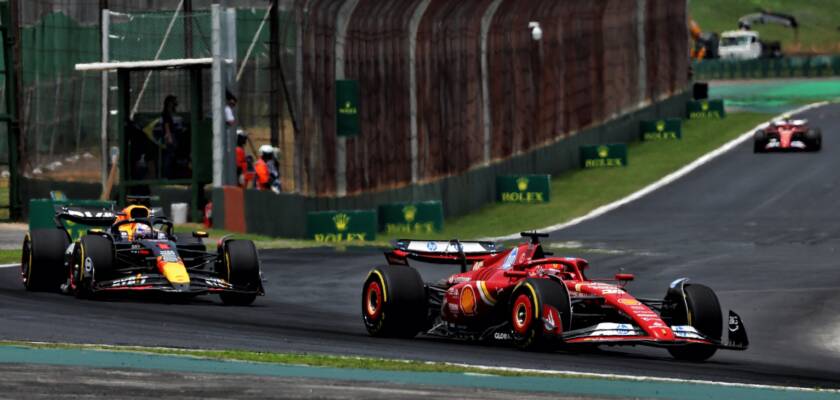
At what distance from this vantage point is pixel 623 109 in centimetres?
5406

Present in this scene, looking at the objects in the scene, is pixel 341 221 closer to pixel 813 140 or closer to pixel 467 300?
pixel 467 300

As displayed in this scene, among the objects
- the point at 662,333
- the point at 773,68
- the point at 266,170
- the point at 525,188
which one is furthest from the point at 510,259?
the point at 773,68

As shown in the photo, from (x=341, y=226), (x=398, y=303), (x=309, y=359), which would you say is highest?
(x=398, y=303)

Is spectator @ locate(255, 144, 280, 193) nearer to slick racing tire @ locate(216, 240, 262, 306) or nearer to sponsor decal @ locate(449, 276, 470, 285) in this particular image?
slick racing tire @ locate(216, 240, 262, 306)

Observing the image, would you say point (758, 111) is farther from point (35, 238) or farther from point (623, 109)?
point (35, 238)

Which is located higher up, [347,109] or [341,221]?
[347,109]

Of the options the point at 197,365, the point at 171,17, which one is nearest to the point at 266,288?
the point at 197,365

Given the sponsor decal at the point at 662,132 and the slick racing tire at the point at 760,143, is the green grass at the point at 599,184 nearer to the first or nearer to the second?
the sponsor decal at the point at 662,132

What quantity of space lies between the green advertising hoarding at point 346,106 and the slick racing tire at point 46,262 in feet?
43.7

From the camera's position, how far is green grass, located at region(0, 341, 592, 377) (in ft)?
47.3

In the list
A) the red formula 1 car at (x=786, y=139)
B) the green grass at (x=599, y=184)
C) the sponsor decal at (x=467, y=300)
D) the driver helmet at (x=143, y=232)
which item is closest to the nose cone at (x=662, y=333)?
the sponsor decal at (x=467, y=300)

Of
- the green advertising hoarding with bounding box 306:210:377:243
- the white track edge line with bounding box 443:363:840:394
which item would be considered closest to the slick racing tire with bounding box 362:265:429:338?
the white track edge line with bounding box 443:363:840:394

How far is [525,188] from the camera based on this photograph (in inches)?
1682

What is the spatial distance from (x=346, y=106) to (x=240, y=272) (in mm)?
13976
